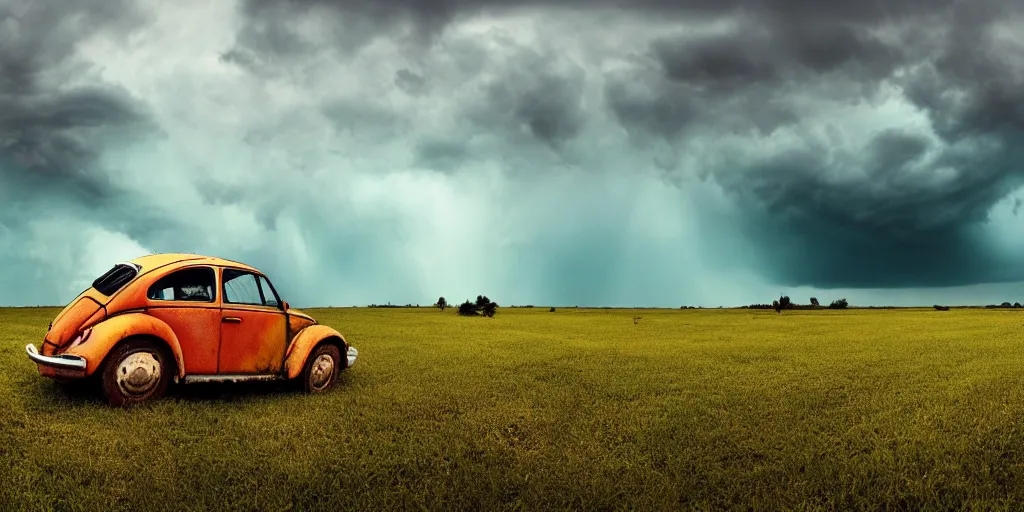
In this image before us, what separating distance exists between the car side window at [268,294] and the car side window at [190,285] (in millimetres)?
961

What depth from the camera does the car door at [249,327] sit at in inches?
415

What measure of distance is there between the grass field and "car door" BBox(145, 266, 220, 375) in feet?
2.82

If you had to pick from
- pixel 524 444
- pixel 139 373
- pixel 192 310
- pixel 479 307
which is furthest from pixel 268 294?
pixel 479 307

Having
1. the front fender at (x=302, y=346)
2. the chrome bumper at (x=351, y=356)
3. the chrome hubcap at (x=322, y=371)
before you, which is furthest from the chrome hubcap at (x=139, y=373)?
the chrome bumper at (x=351, y=356)

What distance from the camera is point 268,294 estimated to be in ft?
37.6

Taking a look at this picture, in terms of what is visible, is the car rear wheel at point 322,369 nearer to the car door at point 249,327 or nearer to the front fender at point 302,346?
the front fender at point 302,346

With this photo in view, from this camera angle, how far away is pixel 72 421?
8.77 meters

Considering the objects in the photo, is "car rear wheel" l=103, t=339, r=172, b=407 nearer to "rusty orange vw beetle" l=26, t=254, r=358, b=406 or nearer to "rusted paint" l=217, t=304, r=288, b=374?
"rusty orange vw beetle" l=26, t=254, r=358, b=406

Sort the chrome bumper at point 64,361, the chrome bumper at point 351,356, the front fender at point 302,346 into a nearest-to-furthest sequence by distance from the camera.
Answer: the chrome bumper at point 64,361 → the front fender at point 302,346 → the chrome bumper at point 351,356

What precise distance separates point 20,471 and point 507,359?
38.9 feet

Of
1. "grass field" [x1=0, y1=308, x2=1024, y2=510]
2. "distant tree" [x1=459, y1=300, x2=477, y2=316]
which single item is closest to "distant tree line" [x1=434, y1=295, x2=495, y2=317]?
"distant tree" [x1=459, y1=300, x2=477, y2=316]

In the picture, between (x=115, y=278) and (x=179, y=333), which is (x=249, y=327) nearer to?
(x=179, y=333)

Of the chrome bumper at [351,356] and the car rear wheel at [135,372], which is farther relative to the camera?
the chrome bumper at [351,356]

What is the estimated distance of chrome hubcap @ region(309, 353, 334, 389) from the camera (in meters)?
11.5
